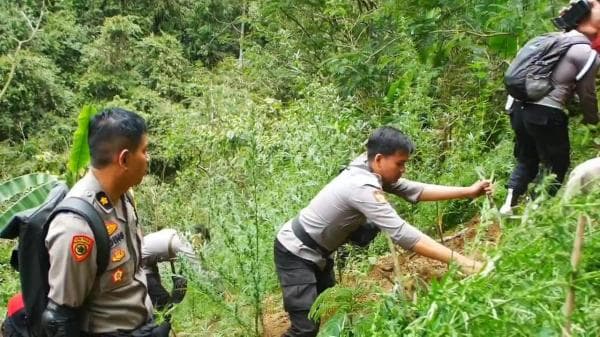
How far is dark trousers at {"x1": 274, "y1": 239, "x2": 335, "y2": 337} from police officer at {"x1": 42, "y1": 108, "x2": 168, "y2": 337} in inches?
40.0

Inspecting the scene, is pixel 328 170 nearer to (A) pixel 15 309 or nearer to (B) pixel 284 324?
(B) pixel 284 324

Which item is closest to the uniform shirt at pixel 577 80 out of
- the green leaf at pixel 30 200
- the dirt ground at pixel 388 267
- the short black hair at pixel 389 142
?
the dirt ground at pixel 388 267

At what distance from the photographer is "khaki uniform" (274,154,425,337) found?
10.3 feet

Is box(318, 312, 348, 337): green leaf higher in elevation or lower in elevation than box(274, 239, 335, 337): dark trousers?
higher

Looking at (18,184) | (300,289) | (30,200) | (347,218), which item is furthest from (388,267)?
(18,184)

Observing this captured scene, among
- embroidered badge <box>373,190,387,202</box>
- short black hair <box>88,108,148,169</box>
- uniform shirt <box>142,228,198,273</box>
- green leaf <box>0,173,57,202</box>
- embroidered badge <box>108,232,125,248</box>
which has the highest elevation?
short black hair <box>88,108,148,169</box>

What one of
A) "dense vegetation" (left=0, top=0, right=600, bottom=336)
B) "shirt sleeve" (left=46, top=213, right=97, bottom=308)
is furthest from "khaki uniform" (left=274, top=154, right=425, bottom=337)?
"shirt sleeve" (left=46, top=213, right=97, bottom=308)

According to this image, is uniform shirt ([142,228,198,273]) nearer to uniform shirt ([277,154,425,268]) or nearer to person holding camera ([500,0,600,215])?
uniform shirt ([277,154,425,268])

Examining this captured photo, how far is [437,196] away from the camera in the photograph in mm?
3535

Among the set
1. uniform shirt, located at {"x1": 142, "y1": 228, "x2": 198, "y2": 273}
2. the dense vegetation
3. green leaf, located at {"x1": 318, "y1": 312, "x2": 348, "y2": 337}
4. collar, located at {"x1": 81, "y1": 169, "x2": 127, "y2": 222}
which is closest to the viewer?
the dense vegetation

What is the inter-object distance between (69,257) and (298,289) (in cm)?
149

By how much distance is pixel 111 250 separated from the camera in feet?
7.98

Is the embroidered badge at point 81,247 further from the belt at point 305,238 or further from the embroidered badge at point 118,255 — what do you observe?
the belt at point 305,238

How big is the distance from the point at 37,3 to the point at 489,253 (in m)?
21.1
